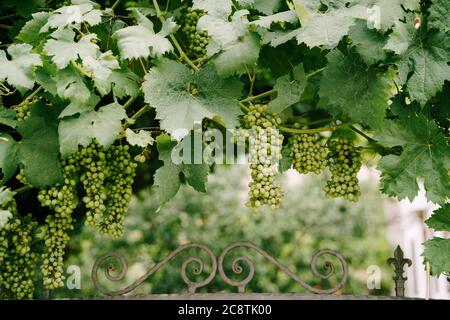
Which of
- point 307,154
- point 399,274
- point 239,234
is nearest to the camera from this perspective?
point 307,154

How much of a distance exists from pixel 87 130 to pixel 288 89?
505 mm

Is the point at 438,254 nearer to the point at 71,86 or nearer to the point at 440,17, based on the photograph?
the point at 440,17

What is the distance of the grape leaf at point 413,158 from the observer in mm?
1435

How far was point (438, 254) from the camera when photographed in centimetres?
145

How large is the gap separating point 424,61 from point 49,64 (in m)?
0.89

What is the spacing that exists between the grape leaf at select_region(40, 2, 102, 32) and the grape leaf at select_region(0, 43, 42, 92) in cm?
7

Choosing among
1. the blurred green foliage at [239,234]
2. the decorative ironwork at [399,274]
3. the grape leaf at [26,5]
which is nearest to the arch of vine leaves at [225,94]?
the grape leaf at [26,5]

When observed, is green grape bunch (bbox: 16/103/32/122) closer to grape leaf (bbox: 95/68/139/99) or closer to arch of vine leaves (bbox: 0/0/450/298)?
arch of vine leaves (bbox: 0/0/450/298)

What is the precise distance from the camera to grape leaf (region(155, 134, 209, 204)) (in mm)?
1449

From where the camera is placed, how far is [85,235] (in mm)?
4102

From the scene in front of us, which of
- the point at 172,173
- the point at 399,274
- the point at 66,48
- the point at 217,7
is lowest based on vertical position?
the point at 399,274

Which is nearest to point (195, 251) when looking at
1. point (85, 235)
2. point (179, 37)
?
point (85, 235)

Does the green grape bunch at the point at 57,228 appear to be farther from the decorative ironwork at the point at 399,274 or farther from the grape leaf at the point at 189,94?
the decorative ironwork at the point at 399,274

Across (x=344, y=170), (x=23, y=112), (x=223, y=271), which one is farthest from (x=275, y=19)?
(x=223, y=271)
